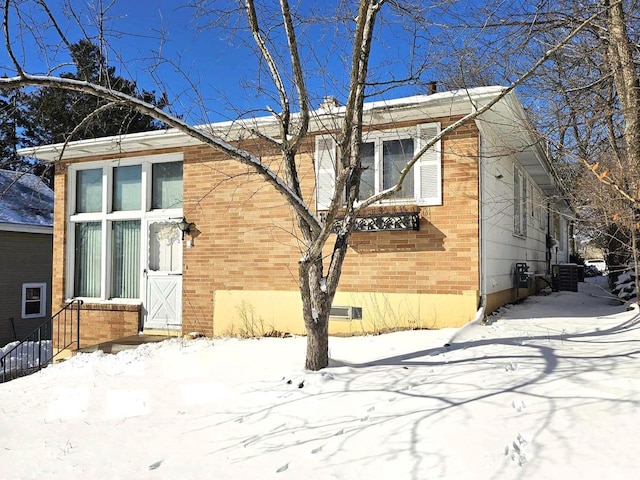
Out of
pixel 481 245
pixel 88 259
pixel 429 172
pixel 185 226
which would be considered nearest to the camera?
pixel 481 245

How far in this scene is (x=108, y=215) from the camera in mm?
10195

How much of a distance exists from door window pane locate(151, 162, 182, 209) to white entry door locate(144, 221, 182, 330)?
40cm

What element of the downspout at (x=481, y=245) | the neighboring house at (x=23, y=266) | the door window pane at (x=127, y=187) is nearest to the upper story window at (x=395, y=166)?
the downspout at (x=481, y=245)

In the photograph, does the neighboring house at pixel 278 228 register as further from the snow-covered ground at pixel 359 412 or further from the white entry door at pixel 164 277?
the snow-covered ground at pixel 359 412

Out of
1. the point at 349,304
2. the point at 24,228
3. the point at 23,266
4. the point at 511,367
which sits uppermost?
the point at 24,228

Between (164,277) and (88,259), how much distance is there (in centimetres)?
198

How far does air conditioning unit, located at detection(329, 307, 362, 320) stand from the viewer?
798cm

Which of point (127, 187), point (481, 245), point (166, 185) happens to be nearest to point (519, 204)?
point (481, 245)

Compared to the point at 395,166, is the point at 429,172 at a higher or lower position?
lower

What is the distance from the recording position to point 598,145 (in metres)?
9.98

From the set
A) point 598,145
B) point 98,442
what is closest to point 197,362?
point 98,442

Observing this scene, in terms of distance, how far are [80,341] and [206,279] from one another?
323 centimetres

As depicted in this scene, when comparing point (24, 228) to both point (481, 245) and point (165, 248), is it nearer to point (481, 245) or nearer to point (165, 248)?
point (165, 248)

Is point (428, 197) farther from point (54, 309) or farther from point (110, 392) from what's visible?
point (54, 309)
